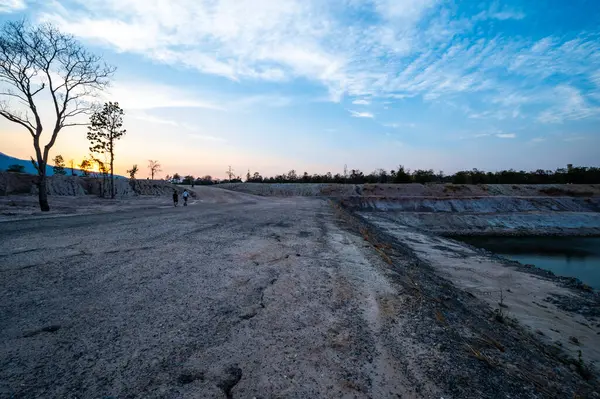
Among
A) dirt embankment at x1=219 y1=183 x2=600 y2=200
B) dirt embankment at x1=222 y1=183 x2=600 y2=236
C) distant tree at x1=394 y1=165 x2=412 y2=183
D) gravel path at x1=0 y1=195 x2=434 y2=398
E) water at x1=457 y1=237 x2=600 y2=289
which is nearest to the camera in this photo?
gravel path at x1=0 y1=195 x2=434 y2=398

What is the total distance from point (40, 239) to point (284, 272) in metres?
7.63

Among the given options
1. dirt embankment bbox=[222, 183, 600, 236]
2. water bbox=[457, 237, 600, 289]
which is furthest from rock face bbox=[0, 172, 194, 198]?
water bbox=[457, 237, 600, 289]

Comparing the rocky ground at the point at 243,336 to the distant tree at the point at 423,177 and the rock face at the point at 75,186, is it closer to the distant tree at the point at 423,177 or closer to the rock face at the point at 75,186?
the rock face at the point at 75,186

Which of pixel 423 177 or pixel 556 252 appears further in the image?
pixel 423 177

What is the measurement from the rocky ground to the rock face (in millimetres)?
34047

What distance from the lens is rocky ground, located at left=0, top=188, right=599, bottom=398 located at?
2.44 meters

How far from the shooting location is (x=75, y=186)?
35406 millimetres

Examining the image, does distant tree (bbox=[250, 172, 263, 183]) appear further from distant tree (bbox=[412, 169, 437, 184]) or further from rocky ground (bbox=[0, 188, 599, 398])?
rocky ground (bbox=[0, 188, 599, 398])

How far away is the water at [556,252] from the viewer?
16484 millimetres

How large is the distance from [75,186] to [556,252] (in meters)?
53.5

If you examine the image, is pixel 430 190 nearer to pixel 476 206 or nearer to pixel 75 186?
pixel 476 206

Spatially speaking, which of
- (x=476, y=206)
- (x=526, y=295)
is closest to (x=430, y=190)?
(x=476, y=206)

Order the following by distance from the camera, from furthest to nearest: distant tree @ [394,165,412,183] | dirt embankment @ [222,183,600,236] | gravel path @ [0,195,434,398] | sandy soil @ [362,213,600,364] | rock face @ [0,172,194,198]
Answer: distant tree @ [394,165,412,183]
dirt embankment @ [222,183,600,236]
rock face @ [0,172,194,198]
sandy soil @ [362,213,600,364]
gravel path @ [0,195,434,398]

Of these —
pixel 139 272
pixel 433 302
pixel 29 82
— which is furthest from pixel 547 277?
pixel 29 82
